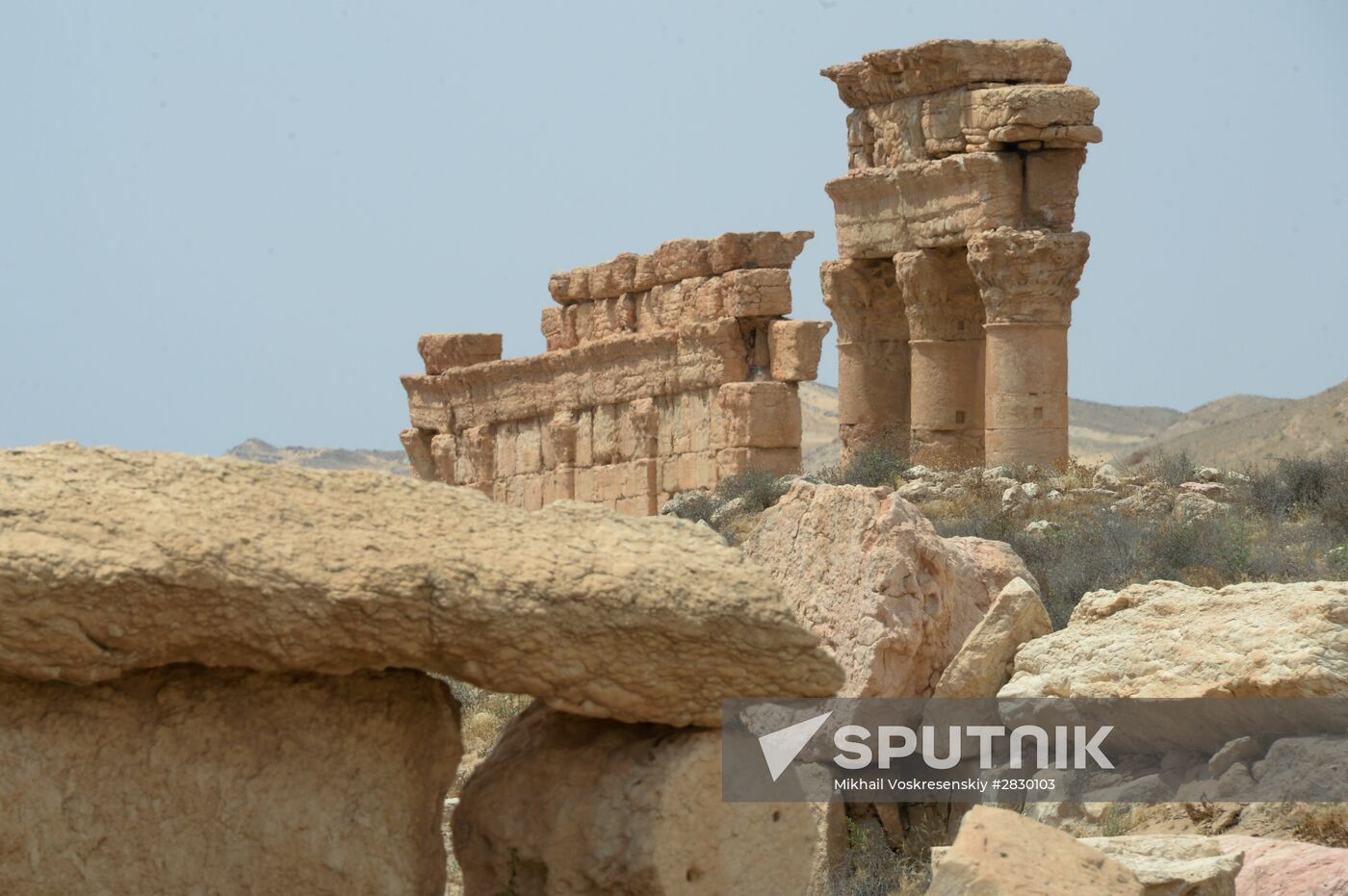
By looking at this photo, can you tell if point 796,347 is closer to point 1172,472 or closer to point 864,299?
point 864,299

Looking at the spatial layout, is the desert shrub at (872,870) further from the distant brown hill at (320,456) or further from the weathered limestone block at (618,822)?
the distant brown hill at (320,456)

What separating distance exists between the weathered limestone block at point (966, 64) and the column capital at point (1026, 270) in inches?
68.1

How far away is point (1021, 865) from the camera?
4.92 meters

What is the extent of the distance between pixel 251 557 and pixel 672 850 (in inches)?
49.8

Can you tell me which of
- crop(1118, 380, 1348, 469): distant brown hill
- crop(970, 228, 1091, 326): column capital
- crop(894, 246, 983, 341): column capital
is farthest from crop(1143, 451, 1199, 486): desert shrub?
crop(1118, 380, 1348, 469): distant brown hill

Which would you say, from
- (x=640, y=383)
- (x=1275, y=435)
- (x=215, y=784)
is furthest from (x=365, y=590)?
(x=1275, y=435)

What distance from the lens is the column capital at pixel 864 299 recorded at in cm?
2167

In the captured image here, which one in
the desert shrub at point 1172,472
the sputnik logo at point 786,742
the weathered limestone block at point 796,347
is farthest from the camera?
the weathered limestone block at point 796,347

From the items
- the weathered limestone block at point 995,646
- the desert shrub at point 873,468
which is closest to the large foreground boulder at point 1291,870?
the weathered limestone block at point 995,646

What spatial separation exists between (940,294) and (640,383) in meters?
3.79

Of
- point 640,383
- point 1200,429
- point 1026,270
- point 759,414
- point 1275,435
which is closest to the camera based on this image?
point 1026,270

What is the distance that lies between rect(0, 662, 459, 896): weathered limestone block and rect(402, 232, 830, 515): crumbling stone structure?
1528 cm

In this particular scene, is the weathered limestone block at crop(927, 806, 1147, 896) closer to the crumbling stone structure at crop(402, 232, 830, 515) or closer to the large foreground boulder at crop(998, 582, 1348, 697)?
the large foreground boulder at crop(998, 582, 1348, 697)

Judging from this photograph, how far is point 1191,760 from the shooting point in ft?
22.5
